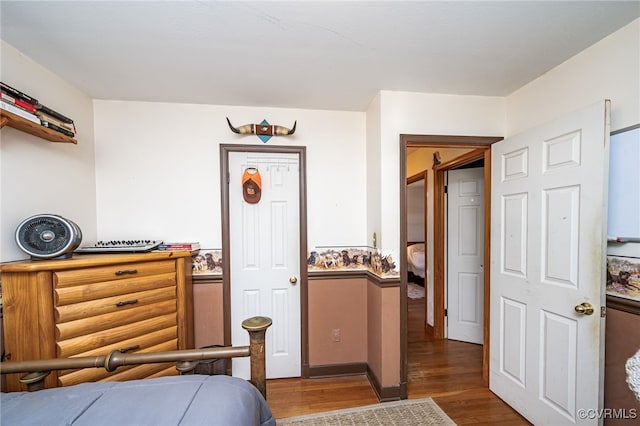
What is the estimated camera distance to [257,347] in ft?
3.99

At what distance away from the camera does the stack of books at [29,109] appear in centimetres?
131

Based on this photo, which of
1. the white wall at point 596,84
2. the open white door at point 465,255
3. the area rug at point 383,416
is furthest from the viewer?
the open white door at point 465,255

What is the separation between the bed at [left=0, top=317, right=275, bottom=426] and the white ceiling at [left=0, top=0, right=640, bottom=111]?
1.49 m

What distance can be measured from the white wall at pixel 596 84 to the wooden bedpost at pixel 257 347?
2095mm

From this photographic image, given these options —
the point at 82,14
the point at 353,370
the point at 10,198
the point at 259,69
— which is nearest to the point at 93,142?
the point at 10,198

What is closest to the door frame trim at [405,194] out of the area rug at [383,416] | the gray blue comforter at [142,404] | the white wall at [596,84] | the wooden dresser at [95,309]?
the area rug at [383,416]

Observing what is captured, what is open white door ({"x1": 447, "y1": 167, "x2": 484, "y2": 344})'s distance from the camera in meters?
2.98

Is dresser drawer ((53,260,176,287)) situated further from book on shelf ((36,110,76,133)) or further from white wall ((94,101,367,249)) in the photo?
book on shelf ((36,110,76,133))

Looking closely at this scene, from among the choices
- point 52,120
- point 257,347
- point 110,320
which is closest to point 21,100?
point 52,120

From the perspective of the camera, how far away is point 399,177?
2.10 m

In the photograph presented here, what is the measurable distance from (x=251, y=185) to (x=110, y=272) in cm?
113

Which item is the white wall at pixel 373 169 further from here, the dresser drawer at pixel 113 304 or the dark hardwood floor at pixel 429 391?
the dresser drawer at pixel 113 304

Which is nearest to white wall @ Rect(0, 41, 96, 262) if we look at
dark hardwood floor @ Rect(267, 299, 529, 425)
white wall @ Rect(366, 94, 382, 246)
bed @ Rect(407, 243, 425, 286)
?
dark hardwood floor @ Rect(267, 299, 529, 425)

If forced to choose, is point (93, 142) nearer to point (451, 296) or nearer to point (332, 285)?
point (332, 285)
